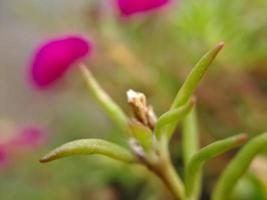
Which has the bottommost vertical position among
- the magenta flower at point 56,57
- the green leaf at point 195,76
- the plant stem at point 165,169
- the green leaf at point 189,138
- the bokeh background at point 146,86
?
the bokeh background at point 146,86

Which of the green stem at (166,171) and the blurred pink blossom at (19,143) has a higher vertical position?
the green stem at (166,171)

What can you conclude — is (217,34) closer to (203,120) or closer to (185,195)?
(203,120)

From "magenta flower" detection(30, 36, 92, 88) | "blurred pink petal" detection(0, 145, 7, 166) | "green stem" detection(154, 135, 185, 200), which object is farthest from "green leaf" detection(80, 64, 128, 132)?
"blurred pink petal" detection(0, 145, 7, 166)

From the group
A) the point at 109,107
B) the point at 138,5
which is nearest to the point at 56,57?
the point at 138,5

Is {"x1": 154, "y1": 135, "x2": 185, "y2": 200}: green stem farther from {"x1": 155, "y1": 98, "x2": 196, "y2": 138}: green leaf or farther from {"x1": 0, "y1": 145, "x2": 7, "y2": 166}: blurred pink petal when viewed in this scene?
{"x1": 0, "y1": 145, "x2": 7, "y2": 166}: blurred pink petal

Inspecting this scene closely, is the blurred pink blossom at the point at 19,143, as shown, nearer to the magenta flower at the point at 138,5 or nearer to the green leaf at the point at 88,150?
the magenta flower at the point at 138,5

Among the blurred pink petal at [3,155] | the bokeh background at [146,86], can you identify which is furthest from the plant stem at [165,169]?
the blurred pink petal at [3,155]
